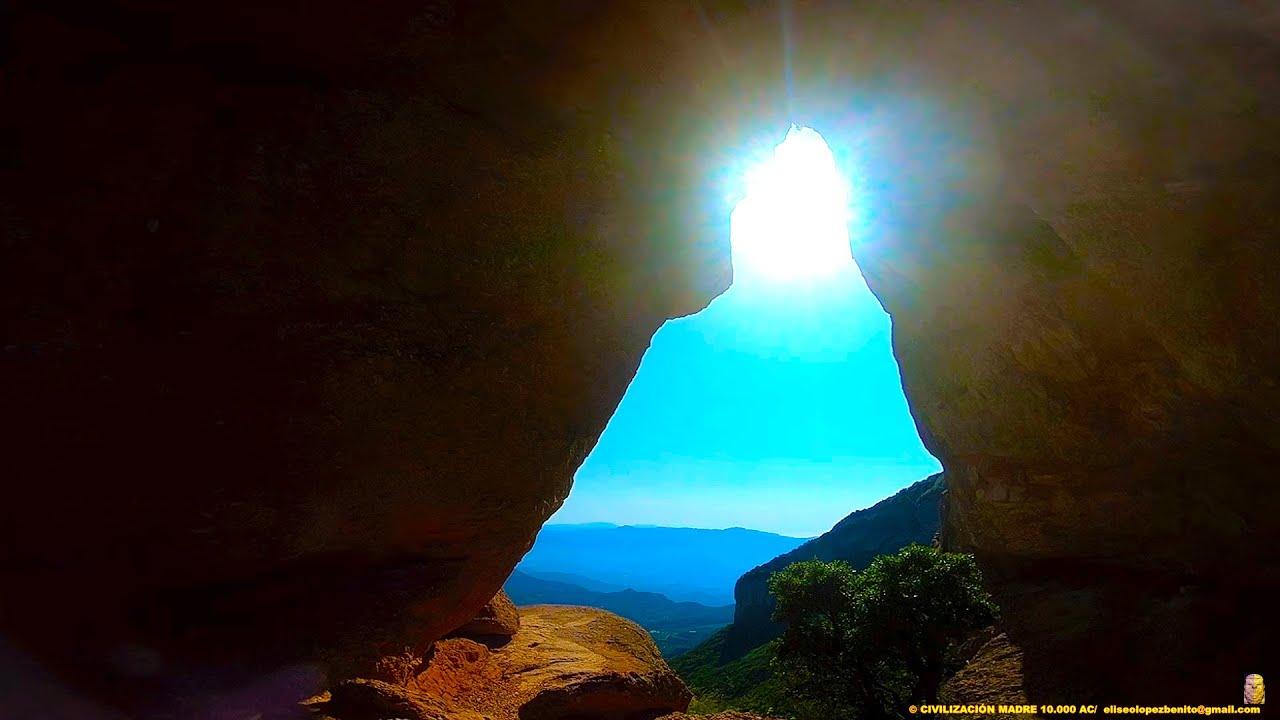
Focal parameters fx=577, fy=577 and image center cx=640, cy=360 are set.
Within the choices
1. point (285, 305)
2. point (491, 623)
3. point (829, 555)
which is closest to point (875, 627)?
point (491, 623)

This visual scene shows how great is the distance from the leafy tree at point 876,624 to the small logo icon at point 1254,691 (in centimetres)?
485

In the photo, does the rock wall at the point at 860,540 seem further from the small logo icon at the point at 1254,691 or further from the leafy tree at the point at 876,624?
the small logo icon at the point at 1254,691

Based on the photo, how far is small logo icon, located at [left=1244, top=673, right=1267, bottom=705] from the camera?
12.2m

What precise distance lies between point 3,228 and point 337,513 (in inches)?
314

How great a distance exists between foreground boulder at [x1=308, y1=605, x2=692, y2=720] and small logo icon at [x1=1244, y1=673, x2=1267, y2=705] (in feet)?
40.4

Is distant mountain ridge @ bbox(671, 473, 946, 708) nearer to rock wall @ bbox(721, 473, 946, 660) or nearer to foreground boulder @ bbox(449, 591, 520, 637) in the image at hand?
rock wall @ bbox(721, 473, 946, 660)

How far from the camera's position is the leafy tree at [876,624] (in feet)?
44.1

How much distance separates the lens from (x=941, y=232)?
18.1m

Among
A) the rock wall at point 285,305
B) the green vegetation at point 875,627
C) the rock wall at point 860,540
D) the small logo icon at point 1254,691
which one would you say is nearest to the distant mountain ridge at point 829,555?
the rock wall at point 860,540

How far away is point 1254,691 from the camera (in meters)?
12.3

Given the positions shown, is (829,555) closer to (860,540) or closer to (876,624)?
(860,540)

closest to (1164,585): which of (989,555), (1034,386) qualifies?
(989,555)

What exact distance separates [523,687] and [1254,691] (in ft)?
55.1

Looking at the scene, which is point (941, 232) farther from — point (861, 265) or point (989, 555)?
point (989, 555)
